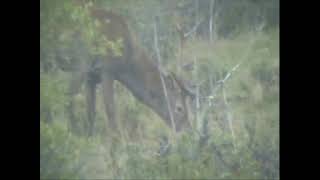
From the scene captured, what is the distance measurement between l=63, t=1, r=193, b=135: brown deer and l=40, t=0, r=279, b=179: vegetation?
0.12ft

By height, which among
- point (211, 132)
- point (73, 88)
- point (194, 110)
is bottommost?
point (211, 132)

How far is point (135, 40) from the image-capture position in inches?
105

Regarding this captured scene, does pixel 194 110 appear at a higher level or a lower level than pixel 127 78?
lower

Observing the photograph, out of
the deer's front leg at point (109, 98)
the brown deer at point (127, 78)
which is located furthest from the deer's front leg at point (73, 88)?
the deer's front leg at point (109, 98)

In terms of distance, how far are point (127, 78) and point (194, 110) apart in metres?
0.39

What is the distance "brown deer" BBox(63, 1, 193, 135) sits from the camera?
266 cm

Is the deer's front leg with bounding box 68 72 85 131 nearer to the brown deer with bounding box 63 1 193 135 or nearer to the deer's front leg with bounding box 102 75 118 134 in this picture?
the brown deer with bounding box 63 1 193 135

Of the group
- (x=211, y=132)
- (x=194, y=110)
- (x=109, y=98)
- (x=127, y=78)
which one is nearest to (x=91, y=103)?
(x=109, y=98)

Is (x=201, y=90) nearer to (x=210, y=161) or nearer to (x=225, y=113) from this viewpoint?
(x=225, y=113)

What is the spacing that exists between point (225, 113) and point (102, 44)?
0.74 m

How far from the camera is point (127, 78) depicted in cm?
268

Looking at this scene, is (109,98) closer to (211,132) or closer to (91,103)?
(91,103)

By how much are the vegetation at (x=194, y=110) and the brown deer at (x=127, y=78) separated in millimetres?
35

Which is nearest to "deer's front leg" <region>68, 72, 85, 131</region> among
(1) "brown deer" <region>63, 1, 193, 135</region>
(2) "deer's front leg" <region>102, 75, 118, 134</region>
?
(1) "brown deer" <region>63, 1, 193, 135</region>
